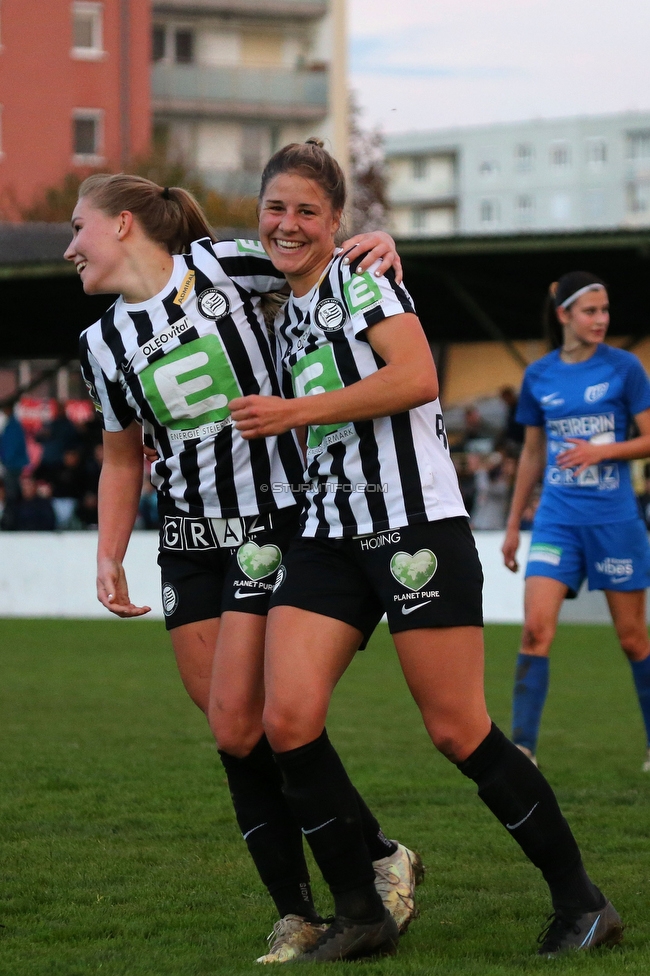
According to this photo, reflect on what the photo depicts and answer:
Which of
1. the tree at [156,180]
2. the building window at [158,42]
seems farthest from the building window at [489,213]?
the tree at [156,180]

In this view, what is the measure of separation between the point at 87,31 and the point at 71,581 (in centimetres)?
3716

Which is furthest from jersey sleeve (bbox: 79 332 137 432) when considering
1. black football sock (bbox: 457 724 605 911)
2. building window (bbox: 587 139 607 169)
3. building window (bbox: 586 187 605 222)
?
building window (bbox: 586 187 605 222)

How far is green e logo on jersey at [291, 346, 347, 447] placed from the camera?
4000 mm

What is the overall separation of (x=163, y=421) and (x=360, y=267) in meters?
0.74

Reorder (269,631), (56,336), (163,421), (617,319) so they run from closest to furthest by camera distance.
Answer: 1. (269,631)
2. (163,421)
3. (617,319)
4. (56,336)

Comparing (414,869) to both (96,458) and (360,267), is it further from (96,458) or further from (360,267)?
(96,458)

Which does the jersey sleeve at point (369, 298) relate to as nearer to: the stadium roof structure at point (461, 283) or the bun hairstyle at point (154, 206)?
the bun hairstyle at point (154, 206)

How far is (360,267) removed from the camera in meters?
4.02

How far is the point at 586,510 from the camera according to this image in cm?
698

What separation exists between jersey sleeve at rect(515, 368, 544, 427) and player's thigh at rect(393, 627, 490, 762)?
340cm

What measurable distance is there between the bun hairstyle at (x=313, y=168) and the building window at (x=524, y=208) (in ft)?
466

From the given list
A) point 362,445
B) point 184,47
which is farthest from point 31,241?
point 184,47

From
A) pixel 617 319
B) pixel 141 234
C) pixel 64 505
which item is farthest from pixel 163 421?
pixel 617 319

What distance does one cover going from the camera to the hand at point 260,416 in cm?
372
